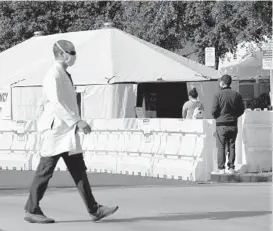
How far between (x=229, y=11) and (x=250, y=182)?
53.0ft

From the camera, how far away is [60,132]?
9516mm

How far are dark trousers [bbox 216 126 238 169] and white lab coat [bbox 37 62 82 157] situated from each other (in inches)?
245

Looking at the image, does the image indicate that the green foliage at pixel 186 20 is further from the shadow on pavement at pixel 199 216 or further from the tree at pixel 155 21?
the shadow on pavement at pixel 199 216

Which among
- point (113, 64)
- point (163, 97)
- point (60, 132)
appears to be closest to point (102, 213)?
point (60, 132)

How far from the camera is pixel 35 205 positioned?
9.61 metres

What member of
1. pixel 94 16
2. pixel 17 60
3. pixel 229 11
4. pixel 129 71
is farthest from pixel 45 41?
pixel 94 16

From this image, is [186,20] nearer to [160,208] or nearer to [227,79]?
[227,79]

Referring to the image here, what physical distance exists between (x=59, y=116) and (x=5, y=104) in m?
21.7

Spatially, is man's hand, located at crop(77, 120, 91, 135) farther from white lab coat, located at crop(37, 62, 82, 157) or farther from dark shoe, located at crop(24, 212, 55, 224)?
dark shoe, located at crop(24, 212, 55, 224)

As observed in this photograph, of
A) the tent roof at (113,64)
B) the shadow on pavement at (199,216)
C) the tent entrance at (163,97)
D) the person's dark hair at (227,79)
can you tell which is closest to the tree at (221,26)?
the tent roof at (113,64)

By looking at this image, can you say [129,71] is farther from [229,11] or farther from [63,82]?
[63,82]

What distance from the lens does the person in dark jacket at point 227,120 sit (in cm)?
1540

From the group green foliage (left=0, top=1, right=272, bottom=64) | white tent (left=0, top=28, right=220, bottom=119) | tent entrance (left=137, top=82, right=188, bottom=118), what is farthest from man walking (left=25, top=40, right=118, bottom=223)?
tent entrance (left=137, top=82, right=188, bottom=118)

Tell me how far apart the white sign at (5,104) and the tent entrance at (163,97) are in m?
4.37
